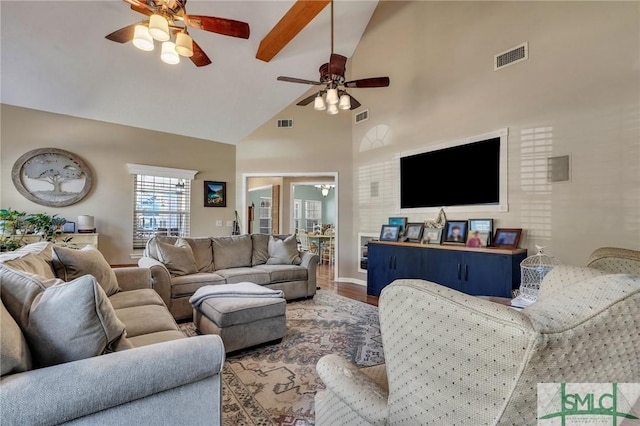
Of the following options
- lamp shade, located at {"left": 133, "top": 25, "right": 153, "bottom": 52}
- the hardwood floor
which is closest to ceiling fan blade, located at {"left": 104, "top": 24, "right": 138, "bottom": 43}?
lamp shade, located at {"left": 133, "top": 25, "right": 153, "bottom": 52}

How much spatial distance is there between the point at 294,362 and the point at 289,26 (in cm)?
384

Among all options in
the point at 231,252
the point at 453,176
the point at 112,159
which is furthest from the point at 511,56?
the point at 112,159

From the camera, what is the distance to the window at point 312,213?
11.1 meters

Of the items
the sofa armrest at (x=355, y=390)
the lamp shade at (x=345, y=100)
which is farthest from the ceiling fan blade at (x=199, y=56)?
the sofa armrest at (x=355, y=390)

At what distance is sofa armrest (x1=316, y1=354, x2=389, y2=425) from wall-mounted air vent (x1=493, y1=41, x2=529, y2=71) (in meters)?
3.91

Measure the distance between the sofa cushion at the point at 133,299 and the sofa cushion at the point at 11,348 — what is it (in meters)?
1.34

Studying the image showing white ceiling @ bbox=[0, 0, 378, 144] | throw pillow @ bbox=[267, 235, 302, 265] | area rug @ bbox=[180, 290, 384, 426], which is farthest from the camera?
throw pillow @ bbox=[267, 235, 302, 265]

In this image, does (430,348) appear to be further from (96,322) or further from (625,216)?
(625,216)

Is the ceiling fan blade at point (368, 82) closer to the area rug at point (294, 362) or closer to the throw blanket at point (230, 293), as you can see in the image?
the throw blanket at point (230, 293)

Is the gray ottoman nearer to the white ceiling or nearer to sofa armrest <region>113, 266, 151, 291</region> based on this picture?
sofa armrest <region>113, 266, 151, 291</region>

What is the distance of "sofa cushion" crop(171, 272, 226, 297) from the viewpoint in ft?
10.6

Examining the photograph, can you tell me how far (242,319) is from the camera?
2.47 m

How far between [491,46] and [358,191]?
9.29ft

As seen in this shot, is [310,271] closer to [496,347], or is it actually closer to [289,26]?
[289,26]
